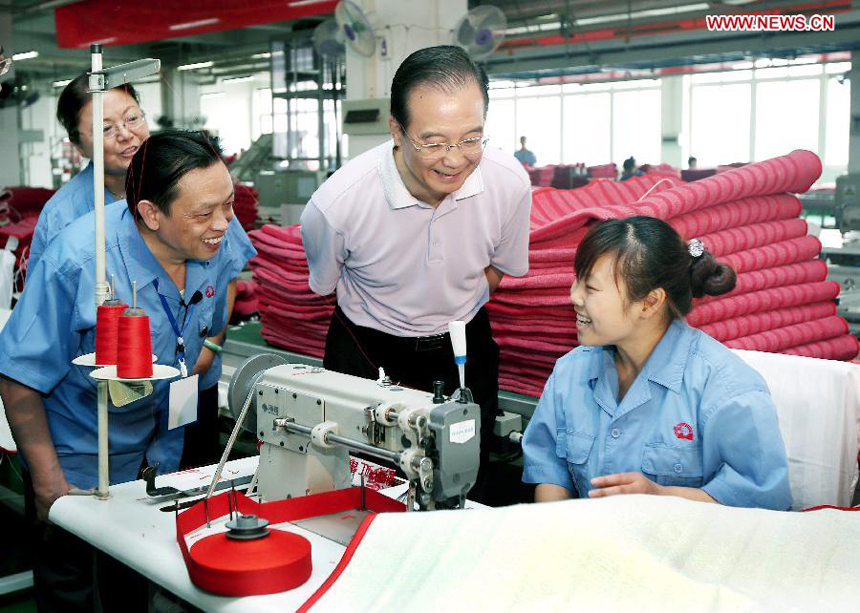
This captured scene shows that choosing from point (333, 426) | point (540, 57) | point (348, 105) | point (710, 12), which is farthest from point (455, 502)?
point (540, 57)

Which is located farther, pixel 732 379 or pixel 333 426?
pixel 732 379

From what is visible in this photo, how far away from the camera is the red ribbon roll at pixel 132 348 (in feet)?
4.62

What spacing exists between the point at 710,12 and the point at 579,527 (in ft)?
21.0

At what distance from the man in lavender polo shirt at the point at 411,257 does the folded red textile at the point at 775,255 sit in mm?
559

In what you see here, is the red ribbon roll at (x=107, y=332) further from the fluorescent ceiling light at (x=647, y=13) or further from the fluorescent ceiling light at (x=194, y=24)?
the fluorescent ceiling light at (x=647, y=13)

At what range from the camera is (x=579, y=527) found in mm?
1138

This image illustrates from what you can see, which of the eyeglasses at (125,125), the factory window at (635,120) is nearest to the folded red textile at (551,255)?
the eyeglasses at (125,125)

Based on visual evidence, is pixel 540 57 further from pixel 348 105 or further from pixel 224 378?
pixel 224 378

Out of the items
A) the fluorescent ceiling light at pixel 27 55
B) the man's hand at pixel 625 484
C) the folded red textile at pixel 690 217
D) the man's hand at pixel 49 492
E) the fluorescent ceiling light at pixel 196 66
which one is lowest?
the man's hand at pixel 49 492

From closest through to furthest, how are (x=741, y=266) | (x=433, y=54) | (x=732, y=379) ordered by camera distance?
(x=732, y=379) → (x=433, y=54) → (x=741, y=266)

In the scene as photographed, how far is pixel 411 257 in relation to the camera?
6.50 feet

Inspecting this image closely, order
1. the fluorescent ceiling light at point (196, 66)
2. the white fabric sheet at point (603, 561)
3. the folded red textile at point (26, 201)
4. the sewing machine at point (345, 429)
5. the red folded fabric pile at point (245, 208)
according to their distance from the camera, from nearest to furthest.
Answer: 1. the white fabric sheet at point (603, 561)
2. the sewing machine at point (345, 429)
3. the red folded fabric pile at point (245, 208)
4. the folded red textile at point (26, 201)
5. the fluorescent ceiling light at point (196, 66)

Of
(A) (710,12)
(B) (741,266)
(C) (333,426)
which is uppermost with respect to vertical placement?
(A) (710,12)

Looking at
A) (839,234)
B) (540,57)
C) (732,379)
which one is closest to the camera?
(732,379)
